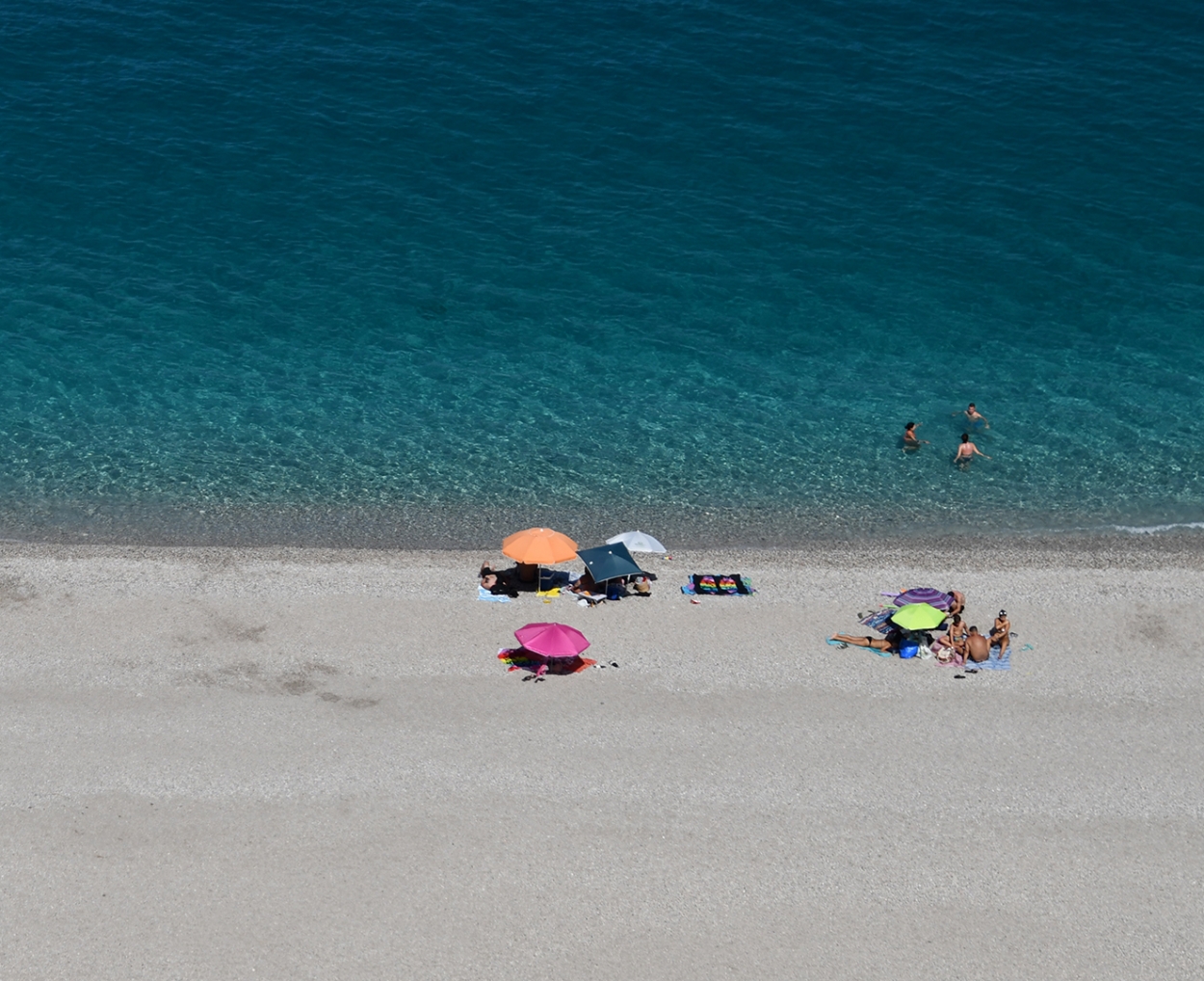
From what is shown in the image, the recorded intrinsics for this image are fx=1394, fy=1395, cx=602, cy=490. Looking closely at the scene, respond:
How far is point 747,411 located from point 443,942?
895 inches

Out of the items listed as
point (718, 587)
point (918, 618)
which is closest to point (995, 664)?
point (918, 618)

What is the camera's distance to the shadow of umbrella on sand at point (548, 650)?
30.5m

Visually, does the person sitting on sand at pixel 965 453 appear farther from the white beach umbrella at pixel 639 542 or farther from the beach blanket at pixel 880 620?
the white beach umbrella at pixel 639 542

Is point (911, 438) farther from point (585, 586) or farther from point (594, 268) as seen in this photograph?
point (594, 268)

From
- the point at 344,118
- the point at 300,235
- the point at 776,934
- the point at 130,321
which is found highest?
the point at 344,118

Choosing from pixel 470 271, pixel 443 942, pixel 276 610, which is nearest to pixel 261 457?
pixel 276 610

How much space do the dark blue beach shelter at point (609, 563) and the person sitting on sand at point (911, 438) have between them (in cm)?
1113

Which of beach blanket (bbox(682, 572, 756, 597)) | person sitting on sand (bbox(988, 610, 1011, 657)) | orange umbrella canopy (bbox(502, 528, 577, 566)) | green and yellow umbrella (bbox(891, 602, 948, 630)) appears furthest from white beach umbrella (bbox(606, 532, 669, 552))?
person sitting on sand (bbox(988, 610, 1011, 657))

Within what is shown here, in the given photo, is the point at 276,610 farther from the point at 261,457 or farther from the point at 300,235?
the point at 300,235

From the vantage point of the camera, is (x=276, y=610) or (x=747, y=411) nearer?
(x=276, y=610)

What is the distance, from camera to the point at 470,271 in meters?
49.5

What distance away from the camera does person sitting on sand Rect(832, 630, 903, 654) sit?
3222 cm

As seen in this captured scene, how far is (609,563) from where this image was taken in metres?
33.7

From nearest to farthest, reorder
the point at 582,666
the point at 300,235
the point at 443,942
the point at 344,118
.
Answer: the point at 443,942, the point at 582,666, the point at 300,235, the point at 344,118
